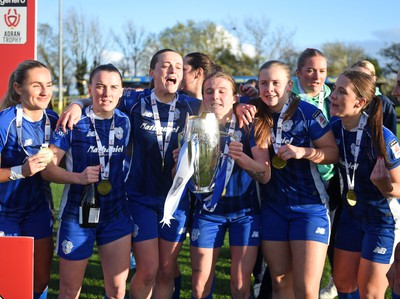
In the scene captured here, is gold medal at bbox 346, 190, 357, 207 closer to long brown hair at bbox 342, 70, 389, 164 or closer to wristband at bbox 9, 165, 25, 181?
long brown hair at bbox 342, 70, 389, 164

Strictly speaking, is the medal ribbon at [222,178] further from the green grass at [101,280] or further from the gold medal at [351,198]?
the green grass at [101,280]

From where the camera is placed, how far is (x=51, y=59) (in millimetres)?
46938

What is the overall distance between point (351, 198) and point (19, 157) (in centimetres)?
237

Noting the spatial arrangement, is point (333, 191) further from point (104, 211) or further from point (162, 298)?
point (104, 211)

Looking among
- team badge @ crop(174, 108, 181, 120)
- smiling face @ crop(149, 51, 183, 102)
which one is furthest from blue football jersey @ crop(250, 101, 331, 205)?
smiling face @ crop(149, 51, 183, 102)

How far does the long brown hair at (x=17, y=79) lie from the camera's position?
3.68m

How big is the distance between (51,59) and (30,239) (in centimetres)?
4628

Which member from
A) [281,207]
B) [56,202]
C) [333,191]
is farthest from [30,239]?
[56,202]

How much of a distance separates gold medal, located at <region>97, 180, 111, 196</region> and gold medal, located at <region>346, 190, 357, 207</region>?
171 cm

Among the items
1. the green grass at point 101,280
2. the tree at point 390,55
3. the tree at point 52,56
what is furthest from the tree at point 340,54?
the green grass at point 101,280

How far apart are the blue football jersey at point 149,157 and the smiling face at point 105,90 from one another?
12.8 inches

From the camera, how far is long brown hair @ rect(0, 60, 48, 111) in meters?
3.68

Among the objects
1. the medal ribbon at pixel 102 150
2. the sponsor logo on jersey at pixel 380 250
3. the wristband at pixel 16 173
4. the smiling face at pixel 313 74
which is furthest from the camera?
the smiling face at pixel 313 74

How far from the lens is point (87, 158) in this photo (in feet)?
12.0
